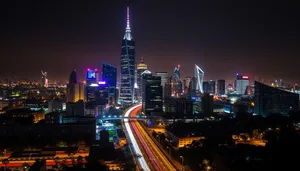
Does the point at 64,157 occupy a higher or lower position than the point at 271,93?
lower

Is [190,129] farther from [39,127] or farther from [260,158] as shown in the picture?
[39,127]

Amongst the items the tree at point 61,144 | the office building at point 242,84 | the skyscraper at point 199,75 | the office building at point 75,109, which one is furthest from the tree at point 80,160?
the office building at point 242,84

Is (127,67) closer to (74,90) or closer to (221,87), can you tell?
(74,90)

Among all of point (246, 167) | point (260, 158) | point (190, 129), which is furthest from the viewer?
point (190, 129)

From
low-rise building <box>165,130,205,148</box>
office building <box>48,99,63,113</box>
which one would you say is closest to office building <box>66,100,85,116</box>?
office building <box>48,99,63,113</box>

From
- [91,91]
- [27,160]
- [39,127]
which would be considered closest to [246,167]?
[27,160]

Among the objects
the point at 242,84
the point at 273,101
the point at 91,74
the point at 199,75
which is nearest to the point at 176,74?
the point at 199,75
